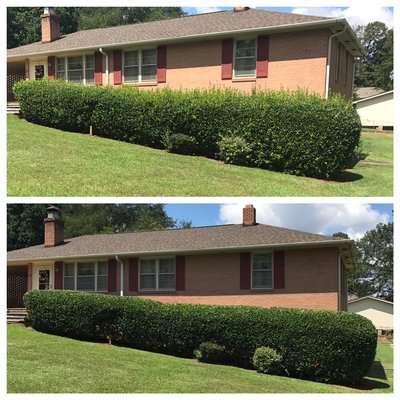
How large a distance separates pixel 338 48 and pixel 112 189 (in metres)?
11.2

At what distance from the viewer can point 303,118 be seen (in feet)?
52.4

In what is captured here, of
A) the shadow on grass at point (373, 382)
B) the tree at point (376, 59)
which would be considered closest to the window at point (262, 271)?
the shadow on grass at point (373, 382)

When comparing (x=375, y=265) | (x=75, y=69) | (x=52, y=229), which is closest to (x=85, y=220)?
(x=52, y=229)

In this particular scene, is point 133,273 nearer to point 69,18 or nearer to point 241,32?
point 241,32

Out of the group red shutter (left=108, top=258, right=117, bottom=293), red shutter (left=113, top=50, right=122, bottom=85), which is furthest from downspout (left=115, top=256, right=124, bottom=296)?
red shutter (left=113, top=50, right=122, bottom=85)

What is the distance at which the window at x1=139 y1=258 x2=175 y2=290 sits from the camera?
18578 millimetres

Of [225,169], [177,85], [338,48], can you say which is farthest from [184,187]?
[338,48]

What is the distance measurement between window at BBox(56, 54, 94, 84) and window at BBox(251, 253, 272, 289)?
11257mm

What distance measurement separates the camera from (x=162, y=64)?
20312 millimetres

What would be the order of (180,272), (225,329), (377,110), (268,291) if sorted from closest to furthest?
1. (225,329)
2. (268,291)
3. (180,272)
4. (377,110)

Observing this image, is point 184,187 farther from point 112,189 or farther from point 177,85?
point 177,85

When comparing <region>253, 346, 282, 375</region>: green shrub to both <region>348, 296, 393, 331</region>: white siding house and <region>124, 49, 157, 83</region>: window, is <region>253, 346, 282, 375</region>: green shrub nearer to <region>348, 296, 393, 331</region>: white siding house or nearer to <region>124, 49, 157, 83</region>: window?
<region>124, 49, 157, 83</region>: window

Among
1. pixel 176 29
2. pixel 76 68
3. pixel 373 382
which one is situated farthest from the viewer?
pixel 76 68

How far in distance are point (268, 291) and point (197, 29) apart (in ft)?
34.7
